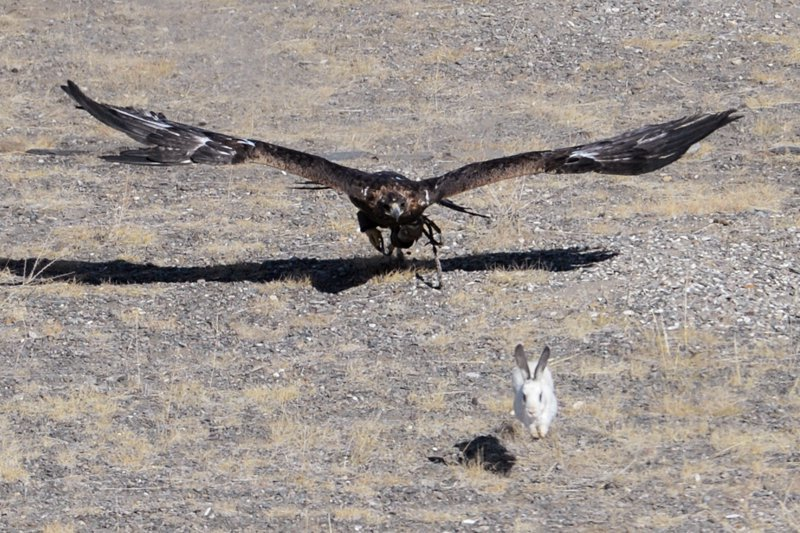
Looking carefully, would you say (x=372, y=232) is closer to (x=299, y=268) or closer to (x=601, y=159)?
(x=299, y=268)

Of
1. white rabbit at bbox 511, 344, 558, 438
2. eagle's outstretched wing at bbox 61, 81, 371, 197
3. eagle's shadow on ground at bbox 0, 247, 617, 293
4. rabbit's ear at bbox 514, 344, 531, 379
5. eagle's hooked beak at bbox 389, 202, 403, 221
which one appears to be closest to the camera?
white rabbit at bbox 511, 344, 558, 438

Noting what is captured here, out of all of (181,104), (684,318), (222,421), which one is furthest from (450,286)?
(181,104)

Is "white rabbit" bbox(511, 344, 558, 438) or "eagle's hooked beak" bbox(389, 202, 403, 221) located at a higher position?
"eagle's hooked beak" bbox(389, 202, 403, 221)

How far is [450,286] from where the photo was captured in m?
14.2

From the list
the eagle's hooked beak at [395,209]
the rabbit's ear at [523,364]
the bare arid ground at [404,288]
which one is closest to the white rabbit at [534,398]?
the rabbit's ear at [523,364]

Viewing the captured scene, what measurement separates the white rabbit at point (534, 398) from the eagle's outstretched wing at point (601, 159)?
3777mm

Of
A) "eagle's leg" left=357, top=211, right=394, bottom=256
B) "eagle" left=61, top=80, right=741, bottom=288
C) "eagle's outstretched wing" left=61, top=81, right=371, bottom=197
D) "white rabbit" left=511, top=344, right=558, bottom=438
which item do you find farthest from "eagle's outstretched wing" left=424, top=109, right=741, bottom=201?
"white rabbit" left=511, top=344, right=558, bottom=438

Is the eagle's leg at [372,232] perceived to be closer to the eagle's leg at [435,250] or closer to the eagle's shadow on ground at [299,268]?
the eagle's shadow on ground at [299,268]

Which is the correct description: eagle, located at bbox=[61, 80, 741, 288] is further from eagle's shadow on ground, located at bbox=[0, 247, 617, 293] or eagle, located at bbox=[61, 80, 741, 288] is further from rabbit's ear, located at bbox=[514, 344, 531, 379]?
rabbit's ear, located at bbox=[514, 344, 531, 379]

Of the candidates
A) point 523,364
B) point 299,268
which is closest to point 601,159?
point 299,268

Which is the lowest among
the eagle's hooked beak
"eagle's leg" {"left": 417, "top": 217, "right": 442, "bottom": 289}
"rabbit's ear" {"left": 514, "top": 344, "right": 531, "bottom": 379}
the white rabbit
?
the white rabbit

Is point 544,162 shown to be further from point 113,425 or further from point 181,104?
point 181,104

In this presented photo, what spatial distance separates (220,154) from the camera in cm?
1440

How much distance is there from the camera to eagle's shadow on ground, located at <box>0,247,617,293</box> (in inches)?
576
